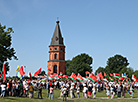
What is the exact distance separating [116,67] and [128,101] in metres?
67.3

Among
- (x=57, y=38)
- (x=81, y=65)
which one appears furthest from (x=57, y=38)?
(x=81, y=65)

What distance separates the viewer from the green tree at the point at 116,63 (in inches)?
3382

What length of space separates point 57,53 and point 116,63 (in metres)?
24.1

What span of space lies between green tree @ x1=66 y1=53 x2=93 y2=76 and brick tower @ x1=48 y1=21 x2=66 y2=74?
357cm

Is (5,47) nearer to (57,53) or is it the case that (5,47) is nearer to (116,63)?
(57,53)

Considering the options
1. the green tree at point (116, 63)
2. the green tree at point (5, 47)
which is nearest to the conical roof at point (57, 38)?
the green tree at point (116, 63)

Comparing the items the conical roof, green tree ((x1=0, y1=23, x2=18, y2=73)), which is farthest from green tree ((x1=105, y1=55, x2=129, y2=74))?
green tree ((x1=0, y1=23, x2=18, y2=73))

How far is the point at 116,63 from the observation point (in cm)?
8656

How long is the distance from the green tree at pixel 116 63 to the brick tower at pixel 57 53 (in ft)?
60.3

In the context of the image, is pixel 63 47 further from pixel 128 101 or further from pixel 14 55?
pixel 128 101

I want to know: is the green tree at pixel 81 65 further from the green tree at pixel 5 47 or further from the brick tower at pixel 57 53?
the green tree at pixel 5 47

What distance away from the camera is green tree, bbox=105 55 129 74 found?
85900 millimetres

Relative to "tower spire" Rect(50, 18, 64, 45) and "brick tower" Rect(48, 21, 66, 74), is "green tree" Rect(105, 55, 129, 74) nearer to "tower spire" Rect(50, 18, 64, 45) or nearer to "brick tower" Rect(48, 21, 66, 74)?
"brick tower" Rect(48, 21, 66, 74)

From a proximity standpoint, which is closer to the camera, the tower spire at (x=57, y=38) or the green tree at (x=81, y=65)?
the green tree at (x=81, y=65)
